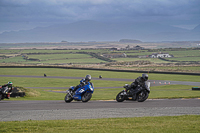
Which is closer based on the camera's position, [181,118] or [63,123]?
[63,123]

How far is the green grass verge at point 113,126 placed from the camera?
10602 millimetres

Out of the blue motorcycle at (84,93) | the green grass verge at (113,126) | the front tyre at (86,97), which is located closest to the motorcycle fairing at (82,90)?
the blue motorcycle at (84,93)

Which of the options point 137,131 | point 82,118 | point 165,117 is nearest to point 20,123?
point 82,118

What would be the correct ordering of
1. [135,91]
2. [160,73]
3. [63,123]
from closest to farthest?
[63,123], [135,91], [160,73]

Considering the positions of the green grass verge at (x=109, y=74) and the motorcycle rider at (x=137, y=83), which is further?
the green grass verge at (x=109, y=74)

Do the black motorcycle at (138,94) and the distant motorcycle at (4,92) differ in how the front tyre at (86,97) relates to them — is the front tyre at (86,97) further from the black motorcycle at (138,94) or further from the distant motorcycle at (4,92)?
the distant motorcycle at (4,92)

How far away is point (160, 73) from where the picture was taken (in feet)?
236

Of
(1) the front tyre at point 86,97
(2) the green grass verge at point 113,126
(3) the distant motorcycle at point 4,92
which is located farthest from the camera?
(3) the distant motorcycle at point 4,92

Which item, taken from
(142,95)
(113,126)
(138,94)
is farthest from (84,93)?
(113,126)

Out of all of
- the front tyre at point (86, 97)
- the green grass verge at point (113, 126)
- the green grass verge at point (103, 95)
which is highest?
the front tyre at point (86, 97)

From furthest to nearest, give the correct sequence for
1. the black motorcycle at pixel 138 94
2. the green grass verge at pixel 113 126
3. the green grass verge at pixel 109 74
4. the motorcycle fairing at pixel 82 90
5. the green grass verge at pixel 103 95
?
the green grass verge at pixel 109 74 < the green grass verge at pixel 103 95 < the motorcycle fairing at pixel 82 90 < the black motorcycle at pixel 138 94 < the green grass verge at pixel 113 126

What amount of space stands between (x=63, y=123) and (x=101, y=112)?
3585 mm

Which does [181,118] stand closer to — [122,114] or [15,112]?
[122,114]

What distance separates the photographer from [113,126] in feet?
37.1
